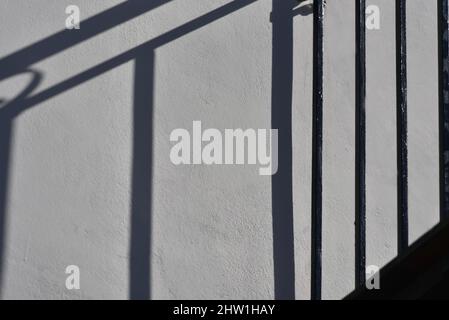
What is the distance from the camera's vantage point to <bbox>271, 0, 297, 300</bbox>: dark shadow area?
3.01 metres

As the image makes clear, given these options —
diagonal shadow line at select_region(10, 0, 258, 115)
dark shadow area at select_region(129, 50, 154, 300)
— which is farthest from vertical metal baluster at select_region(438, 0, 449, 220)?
dark shadow area at select_region(129, 50, 154, 300)

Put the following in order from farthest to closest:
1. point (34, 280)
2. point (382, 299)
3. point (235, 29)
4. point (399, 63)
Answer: point (235, 29) < point (34, 280) < point (399, 63) < point (382, 299)

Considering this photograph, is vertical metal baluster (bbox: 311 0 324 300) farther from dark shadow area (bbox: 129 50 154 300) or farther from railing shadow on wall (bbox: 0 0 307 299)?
dark shadow area (bbox: 129 50 154 300)

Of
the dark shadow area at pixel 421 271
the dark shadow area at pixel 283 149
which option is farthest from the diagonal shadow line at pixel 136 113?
the dark shadow area at pixel 421 271

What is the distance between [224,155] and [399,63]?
3.06 ft

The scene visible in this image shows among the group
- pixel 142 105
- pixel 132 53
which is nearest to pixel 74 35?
pixel 132 53

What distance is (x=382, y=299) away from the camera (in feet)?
6.73

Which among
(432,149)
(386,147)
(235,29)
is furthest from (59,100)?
(432,149)

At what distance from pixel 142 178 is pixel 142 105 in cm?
28

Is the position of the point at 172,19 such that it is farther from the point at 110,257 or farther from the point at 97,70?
the point at 110,257

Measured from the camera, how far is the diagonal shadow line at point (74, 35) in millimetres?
2986

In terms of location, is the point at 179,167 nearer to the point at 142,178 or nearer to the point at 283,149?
the point at 142,178

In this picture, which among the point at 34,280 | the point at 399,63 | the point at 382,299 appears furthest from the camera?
the point at 34,280

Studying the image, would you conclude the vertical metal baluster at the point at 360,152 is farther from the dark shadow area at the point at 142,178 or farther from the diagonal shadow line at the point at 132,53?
the dark shadow area at the point at 142,178
